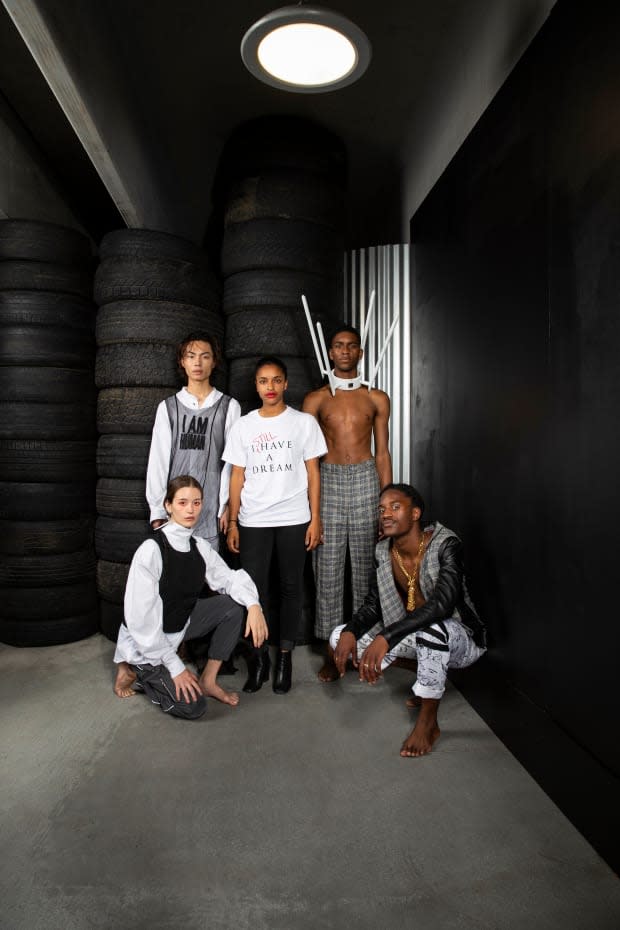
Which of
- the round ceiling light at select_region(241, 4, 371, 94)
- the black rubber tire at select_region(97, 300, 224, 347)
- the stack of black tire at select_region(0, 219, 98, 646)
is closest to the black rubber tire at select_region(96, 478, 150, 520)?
the stack of black tire at select_region(0, 219, 98, 646)

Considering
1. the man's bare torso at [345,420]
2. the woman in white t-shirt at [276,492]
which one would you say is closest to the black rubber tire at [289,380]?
the man's bare torso at [345,420]

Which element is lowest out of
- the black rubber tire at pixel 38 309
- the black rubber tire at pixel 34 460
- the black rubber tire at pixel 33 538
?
the black rubber tire at pixel 33 538

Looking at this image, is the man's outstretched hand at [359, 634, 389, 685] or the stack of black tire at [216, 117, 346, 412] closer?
the man's outstretched hand at [359, 634, 389, 685]

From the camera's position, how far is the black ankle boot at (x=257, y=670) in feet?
8.48

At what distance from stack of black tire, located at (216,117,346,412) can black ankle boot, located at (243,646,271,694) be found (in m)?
1.32

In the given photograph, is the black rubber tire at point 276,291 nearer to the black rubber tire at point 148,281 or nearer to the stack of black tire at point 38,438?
the black rubber tire at point 148,281

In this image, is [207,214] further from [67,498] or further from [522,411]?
[522,411]

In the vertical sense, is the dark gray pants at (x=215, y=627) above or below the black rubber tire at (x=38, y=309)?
below

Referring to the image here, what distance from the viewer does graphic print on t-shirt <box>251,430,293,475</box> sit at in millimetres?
2748

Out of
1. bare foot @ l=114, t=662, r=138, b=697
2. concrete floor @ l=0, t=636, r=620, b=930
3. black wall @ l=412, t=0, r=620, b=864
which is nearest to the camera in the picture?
concrete floor @ l=0, t=636, r=620, b=930

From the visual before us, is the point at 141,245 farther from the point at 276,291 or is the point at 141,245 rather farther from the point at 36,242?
the point at 276,291

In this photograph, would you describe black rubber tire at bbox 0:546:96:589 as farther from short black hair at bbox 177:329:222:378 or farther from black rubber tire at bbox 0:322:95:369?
short black hair at bbox 177:329:222:378

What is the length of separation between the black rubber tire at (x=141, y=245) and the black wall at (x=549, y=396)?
1512 millimetres

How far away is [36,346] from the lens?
10.4 ft
